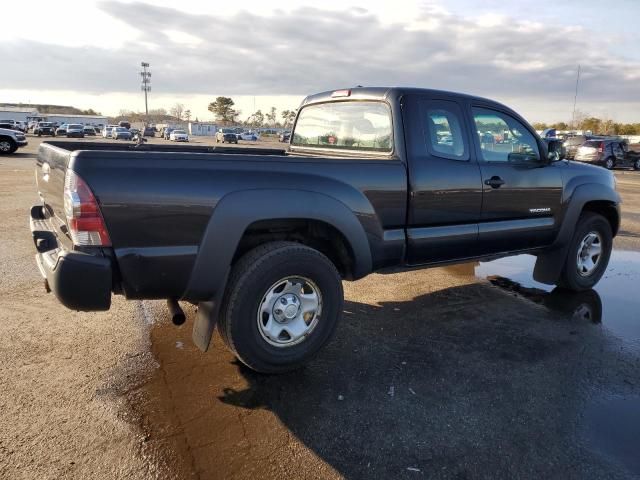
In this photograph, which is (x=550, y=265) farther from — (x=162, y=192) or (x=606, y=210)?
(x=162, y=192)

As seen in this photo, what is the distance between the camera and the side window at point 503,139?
453 cm

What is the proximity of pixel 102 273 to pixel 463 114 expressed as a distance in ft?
10.6

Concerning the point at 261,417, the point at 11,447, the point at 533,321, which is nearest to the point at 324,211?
the point at 261,417

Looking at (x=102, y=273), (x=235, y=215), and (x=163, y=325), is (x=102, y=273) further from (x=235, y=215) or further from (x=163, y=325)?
(x=163, y=325)

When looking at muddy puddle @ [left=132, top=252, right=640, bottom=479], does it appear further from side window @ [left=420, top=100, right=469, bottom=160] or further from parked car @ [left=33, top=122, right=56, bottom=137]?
parked car @ [left=33, top=122, right=56, bottom=137]

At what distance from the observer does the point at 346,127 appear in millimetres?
4641

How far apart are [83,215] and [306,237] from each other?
156 cm

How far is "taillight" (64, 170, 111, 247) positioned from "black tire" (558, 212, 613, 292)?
4678 mm

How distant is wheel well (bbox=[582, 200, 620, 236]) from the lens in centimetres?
553

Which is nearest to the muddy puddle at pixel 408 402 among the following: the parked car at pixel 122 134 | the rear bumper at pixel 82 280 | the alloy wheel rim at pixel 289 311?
the alloy wheel rim at pixel 289 311

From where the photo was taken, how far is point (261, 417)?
9.77ft

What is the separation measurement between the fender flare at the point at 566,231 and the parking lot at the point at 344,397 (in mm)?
443

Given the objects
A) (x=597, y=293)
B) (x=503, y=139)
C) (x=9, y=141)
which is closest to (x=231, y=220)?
(x=503, y=139)

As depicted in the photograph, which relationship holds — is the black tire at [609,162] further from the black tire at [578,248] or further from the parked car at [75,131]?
the parked car at [75,131]
